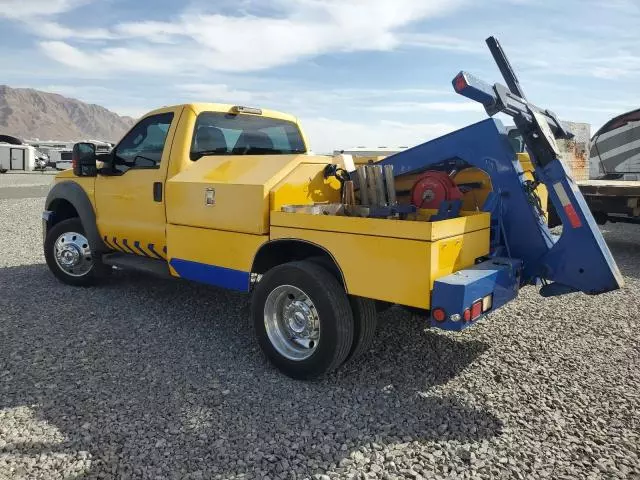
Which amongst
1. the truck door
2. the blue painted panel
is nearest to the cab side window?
the truck door

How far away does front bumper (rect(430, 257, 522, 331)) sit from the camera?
Result: 306cm

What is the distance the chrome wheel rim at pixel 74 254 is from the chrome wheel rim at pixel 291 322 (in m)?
3.10

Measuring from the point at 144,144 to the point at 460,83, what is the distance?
3296 millimetres

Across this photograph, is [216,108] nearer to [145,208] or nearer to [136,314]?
[145,208]

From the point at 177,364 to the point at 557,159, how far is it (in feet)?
10.3

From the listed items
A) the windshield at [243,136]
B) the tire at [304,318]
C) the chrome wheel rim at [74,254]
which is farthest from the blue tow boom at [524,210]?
the chrome wheel rim at [74,254]

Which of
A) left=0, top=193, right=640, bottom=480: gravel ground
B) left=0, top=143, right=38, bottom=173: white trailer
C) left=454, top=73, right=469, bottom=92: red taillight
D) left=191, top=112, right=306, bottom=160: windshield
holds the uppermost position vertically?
left=0, top=143, right=38, bottom=173: white trailer

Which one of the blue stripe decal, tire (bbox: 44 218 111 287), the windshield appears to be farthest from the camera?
tire (bbox: 44 218 111 287)

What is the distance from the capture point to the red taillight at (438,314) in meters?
3.09

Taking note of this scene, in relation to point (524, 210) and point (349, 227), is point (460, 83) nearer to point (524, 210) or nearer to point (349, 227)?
point (524, 210)

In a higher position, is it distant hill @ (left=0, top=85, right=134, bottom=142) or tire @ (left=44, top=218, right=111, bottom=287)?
A: distant hill @ (left=0, top=85, right=134, bottom=142)

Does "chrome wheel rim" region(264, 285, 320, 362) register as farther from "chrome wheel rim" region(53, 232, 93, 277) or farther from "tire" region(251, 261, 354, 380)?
"chrome wheel rim" region(53, 232, 93, 277)

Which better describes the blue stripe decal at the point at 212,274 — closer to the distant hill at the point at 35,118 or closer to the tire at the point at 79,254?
the tire at the point at 79,254

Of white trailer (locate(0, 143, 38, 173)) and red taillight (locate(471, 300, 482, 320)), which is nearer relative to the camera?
red taillight (locate(471, 300, 482, 320))
